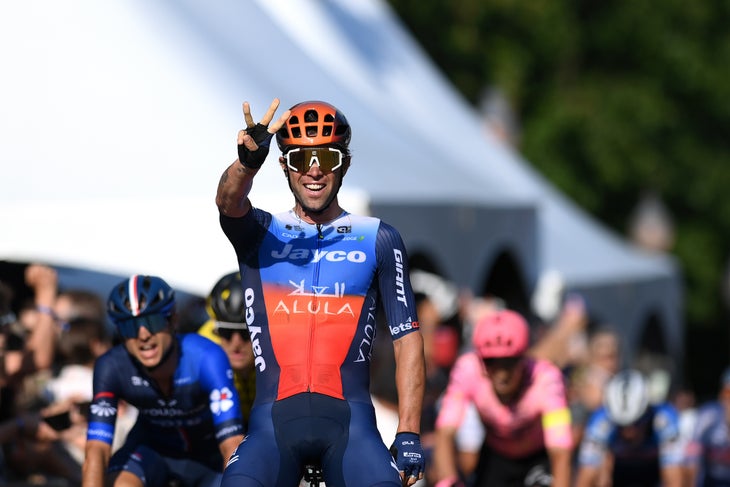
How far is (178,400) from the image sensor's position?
688 cm

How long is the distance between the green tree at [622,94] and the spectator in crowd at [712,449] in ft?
57.3

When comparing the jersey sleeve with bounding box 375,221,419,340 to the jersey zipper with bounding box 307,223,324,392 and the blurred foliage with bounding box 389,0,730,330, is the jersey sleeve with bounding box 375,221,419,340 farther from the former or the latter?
the blurred foliage with bounding box 389,0,730,330

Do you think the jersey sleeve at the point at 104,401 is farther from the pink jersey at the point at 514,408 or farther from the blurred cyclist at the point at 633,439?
the blurred cyclist at the point at 633,439

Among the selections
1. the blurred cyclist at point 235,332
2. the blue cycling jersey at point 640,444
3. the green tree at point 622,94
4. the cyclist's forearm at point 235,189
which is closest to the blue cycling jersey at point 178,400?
the blurred cyclist at point 235,332

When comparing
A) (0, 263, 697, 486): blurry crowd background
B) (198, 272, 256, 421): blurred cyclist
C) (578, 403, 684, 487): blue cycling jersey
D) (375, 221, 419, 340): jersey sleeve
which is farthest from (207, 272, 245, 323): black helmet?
(578, 403, 684, 487): blue cycling jersey

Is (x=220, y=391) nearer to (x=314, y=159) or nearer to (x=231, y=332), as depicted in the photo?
(x=231, y=332)

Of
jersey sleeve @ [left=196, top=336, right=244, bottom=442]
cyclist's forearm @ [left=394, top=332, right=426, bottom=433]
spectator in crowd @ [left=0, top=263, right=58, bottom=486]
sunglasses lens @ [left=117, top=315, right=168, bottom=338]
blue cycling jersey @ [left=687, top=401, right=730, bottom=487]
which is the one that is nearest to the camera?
cyclist's forearm @ [left=394, top=332, right=426, bottom=433]

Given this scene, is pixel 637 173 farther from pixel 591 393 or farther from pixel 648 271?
pixel 591 393

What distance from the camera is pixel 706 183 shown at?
31.1 metres

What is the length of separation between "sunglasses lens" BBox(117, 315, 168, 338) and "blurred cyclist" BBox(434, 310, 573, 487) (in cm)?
194

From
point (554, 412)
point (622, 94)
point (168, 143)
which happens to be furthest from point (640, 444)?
point (622, 94)

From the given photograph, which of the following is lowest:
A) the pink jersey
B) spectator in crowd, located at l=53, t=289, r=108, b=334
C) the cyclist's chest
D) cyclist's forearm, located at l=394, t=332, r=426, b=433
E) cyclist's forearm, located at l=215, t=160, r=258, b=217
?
cyclist's forearm, located at l=394, t=332, r=426, b=433

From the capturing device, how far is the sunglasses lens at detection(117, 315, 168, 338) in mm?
6707

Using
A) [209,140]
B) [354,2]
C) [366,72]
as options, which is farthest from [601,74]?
[209,140]
